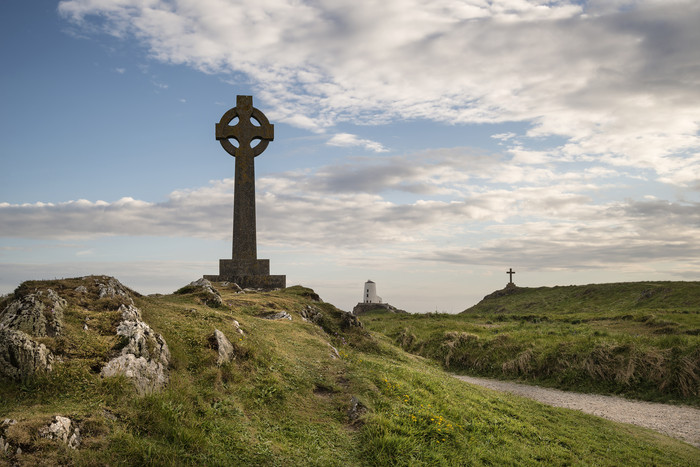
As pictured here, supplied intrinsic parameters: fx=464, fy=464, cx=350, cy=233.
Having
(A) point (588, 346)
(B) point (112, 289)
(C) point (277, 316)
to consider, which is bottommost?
(A) point (588, 346)

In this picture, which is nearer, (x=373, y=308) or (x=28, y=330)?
(x=28, y=330)

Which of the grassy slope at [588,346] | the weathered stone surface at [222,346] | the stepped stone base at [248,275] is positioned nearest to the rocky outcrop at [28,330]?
the weathered stone surface at [222,346]

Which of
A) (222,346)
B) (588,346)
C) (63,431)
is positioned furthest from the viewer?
(588,346)

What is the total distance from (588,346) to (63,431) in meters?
25.8

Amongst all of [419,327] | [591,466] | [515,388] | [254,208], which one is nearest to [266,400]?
[591,466]

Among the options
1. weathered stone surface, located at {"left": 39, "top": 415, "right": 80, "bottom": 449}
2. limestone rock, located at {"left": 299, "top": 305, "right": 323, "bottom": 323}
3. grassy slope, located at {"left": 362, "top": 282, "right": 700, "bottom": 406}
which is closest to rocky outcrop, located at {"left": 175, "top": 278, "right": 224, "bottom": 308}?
limestone rock, located at {"left": 299, "top": 305, "right": 323, "bottom": 323}

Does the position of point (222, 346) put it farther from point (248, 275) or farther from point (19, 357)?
point (248, 275)

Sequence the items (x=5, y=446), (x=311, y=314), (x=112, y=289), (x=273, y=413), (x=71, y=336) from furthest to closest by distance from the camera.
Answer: (x=311, y=314) < (x=112, y=289) < (x=273, y=413) < (x=71, y=336) < (x=5, y=446)

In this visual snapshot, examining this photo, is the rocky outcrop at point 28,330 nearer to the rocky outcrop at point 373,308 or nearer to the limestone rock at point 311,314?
the limestone rock at point 311,314

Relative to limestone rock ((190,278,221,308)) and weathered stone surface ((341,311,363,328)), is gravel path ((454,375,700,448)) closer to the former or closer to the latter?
weathered stone surface ((341,311,363,328))

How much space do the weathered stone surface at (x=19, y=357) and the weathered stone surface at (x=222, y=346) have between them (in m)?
4.00

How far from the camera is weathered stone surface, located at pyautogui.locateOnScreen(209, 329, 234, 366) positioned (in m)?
12.5

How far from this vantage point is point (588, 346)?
26.0m

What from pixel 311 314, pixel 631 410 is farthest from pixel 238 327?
pixel 631 410
